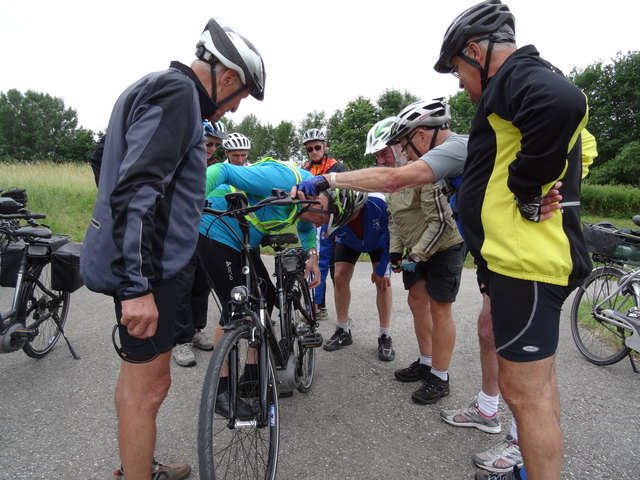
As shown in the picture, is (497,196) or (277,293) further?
(277,293)

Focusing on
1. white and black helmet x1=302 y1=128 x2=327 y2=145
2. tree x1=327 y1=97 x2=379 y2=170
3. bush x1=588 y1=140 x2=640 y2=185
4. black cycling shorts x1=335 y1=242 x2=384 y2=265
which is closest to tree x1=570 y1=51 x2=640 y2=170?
bush x1=588 y1=140 x2=640 y2=185

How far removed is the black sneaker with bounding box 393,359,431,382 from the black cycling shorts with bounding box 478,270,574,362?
6.33ft

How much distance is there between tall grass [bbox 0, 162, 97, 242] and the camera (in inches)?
404

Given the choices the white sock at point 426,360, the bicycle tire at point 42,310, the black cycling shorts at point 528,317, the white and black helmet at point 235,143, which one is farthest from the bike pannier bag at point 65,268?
the black cycling shorts at point 528,317

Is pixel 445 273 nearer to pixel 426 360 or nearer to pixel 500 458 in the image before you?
pixel 426 360

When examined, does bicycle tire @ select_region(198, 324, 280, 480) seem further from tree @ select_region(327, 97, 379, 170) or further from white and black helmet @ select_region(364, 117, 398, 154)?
tree @ select_region(327, 97, 379, 170)

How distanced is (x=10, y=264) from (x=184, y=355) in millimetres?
1772

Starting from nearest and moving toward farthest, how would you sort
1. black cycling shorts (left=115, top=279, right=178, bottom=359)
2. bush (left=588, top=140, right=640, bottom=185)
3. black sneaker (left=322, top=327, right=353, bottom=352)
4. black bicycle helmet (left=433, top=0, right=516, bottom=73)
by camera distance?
1. black cycling shorts (left=115, top=279, right=178, bottom=359)
2. black bicycle helmet (left=433, top=0, right=516, bottom=73)
3. black sneaker (left=322, top=327, right=353, bottom=352)
4. bush (left=588, top=140, right=640, bottom=185)

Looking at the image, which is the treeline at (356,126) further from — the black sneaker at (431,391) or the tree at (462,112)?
the black sneaker at (431,391)

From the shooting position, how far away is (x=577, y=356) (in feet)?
13.9

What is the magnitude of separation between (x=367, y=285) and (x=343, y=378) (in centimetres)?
332

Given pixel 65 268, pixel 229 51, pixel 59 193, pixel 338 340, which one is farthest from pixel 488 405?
pixel 59 193

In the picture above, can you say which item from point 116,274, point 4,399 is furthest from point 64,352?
point 116,274

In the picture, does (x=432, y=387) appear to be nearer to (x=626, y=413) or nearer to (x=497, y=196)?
(x=626, y=413)
